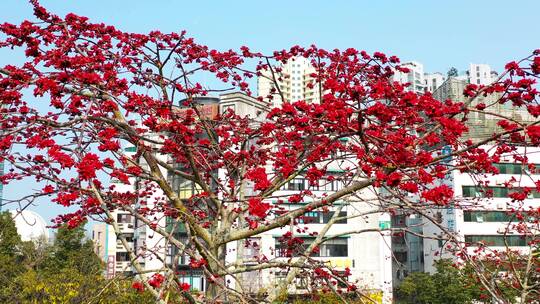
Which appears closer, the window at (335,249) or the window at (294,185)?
the window at (294,185)

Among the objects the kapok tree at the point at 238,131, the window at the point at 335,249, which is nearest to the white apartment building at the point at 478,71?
the window at the point at 335,249

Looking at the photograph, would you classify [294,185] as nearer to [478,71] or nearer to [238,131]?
[238,131]

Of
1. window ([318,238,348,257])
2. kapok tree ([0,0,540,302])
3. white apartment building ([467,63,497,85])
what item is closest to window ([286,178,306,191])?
window ([318,238,348,257])

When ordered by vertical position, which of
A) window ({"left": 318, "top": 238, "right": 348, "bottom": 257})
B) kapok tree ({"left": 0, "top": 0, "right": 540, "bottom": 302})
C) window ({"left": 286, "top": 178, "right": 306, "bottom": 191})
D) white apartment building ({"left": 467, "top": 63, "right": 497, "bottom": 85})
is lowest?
window ({"left": 318, "top": 238, "right": 348, "bottom": 257})

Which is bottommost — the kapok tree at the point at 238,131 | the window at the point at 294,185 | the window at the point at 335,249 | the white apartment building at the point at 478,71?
the window at the point at 335,249

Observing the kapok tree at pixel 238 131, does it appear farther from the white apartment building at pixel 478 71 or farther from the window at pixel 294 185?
the white apartment building at pixel 478 71

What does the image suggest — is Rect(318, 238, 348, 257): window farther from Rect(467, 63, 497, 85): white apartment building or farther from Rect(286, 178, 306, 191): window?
Rect(467, 63, 497, 85): white apartment building

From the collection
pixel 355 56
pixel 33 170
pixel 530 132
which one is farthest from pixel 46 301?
pixel 530 132

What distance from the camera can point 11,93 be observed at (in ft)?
17.5

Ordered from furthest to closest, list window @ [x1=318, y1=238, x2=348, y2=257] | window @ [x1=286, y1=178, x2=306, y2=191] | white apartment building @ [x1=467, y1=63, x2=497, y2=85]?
1. white apartment building @ [x1=467, y1=63, x2=497, y2=85]
2. window @ [x1=318, y1=238, x2=348, y2=257]
3. window @ [x1=286, y1=178, x2=306, y2=191]

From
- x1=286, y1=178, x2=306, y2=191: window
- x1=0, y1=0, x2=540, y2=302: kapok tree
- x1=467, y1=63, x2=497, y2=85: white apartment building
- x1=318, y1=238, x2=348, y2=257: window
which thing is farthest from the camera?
x1=467, y1=63, x2=497, y2=85: white apartment building

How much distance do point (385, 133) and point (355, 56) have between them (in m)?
1.85

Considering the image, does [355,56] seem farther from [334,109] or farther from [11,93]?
[11,93]

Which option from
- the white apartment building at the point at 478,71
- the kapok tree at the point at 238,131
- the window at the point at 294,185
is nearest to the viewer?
the kapok tree at the point at 238,131
